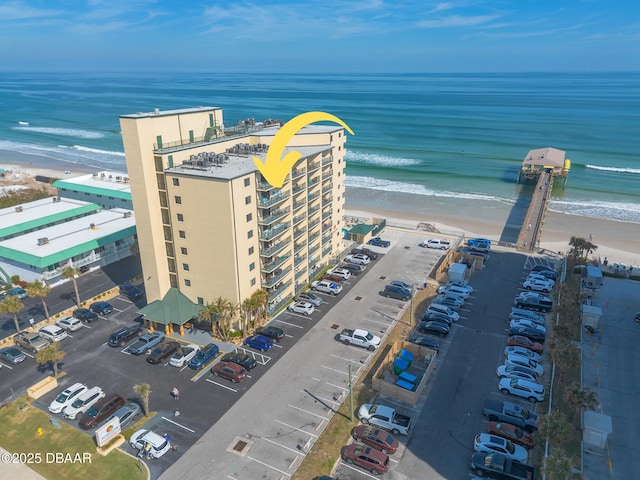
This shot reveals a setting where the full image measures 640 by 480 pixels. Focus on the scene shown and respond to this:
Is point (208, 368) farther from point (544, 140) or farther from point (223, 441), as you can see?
point (544, 140)

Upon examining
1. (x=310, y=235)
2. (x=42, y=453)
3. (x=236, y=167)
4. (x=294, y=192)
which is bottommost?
(x=42, y=453)

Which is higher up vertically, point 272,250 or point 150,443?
point 272,250

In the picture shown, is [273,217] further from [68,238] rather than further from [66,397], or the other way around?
[68,238]

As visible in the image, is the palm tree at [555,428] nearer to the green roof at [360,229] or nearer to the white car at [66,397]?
the white car at [66,397]

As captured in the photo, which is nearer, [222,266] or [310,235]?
[222,266]

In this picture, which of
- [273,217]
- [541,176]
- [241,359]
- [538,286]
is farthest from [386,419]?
[541,176]

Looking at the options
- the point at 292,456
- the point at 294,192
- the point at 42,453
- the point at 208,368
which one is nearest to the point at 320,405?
the point at 292,456
